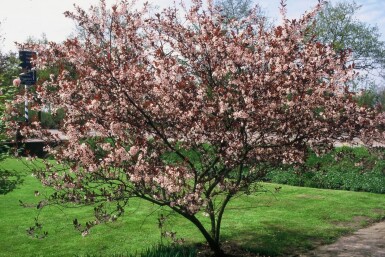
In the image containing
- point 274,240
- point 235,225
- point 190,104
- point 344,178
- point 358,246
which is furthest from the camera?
point 344,178

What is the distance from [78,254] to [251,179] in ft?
13.2

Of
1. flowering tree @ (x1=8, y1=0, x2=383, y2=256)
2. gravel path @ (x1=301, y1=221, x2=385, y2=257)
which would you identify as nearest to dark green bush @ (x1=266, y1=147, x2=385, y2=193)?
gravel path @ (x1=301, y1=221, x2=385, y2=257)

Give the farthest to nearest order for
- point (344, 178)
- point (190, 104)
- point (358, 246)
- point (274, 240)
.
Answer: point (344, 178) → point (274, 240) → point (358, 246) → point (190, 104)

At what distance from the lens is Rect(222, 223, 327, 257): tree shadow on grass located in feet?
29.8

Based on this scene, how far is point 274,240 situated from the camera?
32.4 ft

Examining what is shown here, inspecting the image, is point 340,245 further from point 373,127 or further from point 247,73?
point 247,73

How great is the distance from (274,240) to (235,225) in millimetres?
Result: 1630

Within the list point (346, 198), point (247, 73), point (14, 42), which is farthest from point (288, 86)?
point (346, 198)

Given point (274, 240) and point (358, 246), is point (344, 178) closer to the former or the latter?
point (358, 246)

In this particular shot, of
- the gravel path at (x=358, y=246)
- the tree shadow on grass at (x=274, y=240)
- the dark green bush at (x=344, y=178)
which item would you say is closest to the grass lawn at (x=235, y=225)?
the tree shadow on grass at (x=274, y=240)

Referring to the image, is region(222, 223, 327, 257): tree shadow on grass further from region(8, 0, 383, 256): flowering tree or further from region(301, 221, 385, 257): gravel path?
region(8, 0, 383, 256): flowering tree

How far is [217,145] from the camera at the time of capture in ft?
24.7

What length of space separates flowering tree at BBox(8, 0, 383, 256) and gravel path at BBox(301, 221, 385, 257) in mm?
2449

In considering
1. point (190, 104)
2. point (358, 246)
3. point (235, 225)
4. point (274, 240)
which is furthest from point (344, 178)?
point (190, 104)
